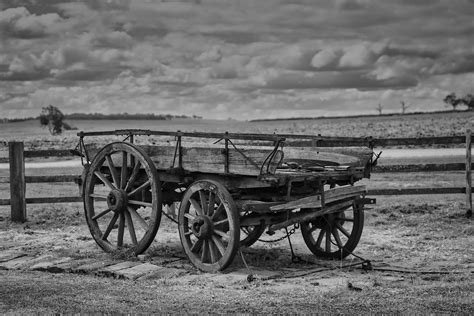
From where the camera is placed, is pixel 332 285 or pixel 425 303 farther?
pixel 332 285

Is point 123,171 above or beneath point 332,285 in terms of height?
above

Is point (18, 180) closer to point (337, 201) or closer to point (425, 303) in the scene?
point (337, 201)

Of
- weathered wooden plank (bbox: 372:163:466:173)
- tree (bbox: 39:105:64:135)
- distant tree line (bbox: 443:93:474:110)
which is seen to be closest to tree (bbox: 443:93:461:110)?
distant tree line (bbox: 443:93:474:110)

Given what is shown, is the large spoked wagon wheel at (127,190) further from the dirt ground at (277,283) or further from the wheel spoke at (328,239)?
the wheel spoke at (328,239)

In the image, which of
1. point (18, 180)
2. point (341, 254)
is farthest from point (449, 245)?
point (18, 180)

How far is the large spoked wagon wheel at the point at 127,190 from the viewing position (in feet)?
26.9

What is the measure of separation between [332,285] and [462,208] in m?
6.52

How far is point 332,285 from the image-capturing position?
269 inches

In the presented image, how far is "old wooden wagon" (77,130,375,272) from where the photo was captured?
7.34 m

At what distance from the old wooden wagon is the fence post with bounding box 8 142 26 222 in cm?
367

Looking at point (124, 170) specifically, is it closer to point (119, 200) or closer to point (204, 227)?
point (119, 200)

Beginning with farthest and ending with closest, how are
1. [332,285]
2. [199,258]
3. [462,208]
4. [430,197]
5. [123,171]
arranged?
[430,197] → [462,208] → [123,171] → [199,258] → [332,285]

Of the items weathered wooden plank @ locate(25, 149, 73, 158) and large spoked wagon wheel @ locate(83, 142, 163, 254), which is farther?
weathered wooden plank @ locate(25, 149, 73, 158)

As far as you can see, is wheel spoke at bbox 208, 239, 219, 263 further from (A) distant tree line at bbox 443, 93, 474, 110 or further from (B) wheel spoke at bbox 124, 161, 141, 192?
(A) distant tree line at bbox 443, 93, 474, 110
